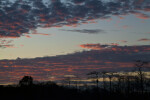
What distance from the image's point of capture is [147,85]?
163m

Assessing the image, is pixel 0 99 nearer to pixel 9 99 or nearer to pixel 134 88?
pixel 9 99

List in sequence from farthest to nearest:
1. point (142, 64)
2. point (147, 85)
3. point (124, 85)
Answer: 1. point (124, 85)
2. point (147, 85)
3. point (142, 64)

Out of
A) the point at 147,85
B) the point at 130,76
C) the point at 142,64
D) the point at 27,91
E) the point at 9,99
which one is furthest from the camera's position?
the point at 130,76

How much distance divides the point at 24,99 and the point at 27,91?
34.7m

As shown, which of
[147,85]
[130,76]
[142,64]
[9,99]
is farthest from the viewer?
[130,76]

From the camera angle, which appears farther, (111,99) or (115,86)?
(115,86)

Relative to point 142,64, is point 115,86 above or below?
below

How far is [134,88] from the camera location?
16725cm

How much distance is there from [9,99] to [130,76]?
105 metres

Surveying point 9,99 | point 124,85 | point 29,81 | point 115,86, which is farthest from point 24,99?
point 124,85

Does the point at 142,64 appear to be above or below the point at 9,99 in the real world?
above

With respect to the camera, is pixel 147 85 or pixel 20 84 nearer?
pixel 147 85

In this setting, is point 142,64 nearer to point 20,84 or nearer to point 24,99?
point 24,99

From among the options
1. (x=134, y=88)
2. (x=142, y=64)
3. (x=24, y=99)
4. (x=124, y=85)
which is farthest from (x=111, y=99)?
(x=124, y=85)
